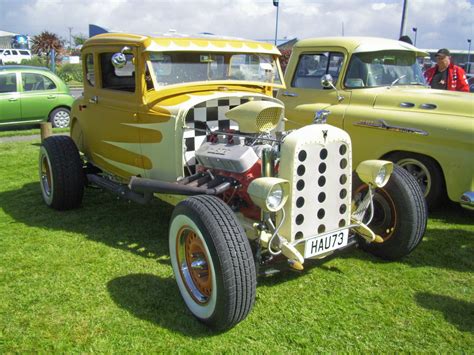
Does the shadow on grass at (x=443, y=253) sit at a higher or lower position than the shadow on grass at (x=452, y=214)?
lower

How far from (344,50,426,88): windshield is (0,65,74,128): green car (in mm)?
7560

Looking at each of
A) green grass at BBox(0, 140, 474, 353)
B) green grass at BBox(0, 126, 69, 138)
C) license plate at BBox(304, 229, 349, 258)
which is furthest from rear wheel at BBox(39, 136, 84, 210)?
green grass at BBox(0, 126, 69, 138)

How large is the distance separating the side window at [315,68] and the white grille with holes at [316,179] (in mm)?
2883

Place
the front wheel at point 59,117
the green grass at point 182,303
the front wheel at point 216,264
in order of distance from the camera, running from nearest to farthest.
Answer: the front wheel at point 216,264 < the green grass at point 182,303 < the front wheel at point 59,117

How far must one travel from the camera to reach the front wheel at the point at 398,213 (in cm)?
365

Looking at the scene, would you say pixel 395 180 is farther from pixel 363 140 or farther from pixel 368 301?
pixel 363 140

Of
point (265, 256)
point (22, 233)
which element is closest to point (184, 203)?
point (265, 256)

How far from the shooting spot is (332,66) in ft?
19.4

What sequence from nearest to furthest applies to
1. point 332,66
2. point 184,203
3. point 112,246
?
point 184,203 < point 112,246 < point 332,66

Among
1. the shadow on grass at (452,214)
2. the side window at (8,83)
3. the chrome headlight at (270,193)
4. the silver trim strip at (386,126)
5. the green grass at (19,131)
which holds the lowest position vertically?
the shadow on grass at (452,214)

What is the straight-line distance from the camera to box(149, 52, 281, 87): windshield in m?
4.16

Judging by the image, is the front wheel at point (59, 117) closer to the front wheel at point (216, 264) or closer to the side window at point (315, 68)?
the side window at point (315, 68)

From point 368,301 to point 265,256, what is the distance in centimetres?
86

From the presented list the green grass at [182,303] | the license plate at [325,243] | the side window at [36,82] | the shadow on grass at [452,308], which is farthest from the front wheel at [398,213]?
the side window at [36,82]
